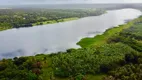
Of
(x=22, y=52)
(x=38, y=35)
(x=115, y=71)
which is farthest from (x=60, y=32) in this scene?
(x=115, y=71)

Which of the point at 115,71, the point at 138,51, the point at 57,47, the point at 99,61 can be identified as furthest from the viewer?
the point at 57,47

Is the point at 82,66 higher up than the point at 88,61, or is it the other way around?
the point at 88,61

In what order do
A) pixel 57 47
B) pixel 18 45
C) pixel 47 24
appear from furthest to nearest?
pixel 47 24 → pixel 18 45 → pixel 57 47

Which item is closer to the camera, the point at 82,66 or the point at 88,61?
the point at 82,66

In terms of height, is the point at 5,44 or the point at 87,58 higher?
the point at 87,58

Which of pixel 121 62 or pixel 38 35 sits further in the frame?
pixel 38 35

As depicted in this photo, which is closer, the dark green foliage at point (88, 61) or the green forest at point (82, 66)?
the green forest at point (82, 66)

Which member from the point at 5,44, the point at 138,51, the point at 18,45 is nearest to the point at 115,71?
the point at 138,51

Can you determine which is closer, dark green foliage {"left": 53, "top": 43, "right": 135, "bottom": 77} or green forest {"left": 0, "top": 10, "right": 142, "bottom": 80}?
green forest {"left": 0, "top": 10, "right": 142, "bottom": 80}

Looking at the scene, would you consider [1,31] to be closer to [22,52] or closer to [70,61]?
[22,52]
